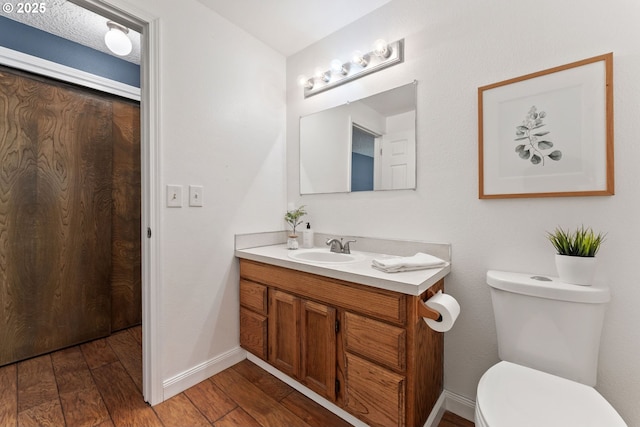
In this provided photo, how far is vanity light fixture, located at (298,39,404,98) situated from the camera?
5.20ft

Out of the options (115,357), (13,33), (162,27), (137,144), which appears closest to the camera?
(162,27)

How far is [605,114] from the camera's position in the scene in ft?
3.44

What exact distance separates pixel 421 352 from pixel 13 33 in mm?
3072

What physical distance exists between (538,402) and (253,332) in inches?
56.4

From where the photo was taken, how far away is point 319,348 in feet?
4.50

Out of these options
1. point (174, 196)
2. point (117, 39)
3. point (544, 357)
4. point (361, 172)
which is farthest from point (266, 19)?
point (544, 357)

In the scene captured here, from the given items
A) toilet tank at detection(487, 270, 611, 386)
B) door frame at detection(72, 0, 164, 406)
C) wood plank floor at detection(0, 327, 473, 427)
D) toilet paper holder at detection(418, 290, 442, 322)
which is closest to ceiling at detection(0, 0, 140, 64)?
door frame at detection(72, 0, 164, 406)

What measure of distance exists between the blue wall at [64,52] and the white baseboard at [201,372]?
229 cm

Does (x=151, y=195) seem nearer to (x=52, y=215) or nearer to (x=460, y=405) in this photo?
(x=52, y=215)

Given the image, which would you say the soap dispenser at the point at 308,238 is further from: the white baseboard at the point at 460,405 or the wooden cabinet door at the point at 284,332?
the white baseboard at the point at 460,405

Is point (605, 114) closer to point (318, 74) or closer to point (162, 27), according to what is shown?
point (318, 74)

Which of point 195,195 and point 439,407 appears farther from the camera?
point 195,195

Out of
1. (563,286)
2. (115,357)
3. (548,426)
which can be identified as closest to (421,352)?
(548,426)

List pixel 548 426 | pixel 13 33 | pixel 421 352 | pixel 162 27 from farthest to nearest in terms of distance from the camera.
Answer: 1. pixel 13 33
2. pixel 162 27
3. pixel 421 352
4. pixel 548 426
